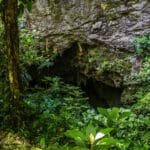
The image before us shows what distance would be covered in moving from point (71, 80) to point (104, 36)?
1.16 metres

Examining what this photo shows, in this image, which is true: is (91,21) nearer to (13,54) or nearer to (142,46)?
(142,46)

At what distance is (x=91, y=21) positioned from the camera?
709 centimetres

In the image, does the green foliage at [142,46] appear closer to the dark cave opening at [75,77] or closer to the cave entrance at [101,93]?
the cave entrance at [101,93]

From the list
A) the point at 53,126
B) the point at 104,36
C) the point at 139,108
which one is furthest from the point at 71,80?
the point at 53,126

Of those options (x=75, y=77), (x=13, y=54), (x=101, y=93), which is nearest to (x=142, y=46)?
(x=101, y=93)

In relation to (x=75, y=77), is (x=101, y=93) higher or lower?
lower

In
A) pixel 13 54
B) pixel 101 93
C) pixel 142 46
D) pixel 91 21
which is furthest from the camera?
pixel 101 93

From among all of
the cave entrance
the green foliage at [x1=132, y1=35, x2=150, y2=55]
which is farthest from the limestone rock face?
the cave entrance

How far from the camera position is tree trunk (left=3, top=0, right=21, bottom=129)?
9.59 ft

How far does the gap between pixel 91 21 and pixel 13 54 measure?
13.9 feet

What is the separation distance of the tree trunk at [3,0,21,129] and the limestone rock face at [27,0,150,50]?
13.0 feet

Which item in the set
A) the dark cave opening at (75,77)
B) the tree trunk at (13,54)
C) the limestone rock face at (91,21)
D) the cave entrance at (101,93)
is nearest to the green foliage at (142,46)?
the limestone rock face at (91,21)

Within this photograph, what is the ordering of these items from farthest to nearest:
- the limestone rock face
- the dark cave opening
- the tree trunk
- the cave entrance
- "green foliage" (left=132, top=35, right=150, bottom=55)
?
1. the dark cave opening
2. the limestone rock face
3. the cave entrance
4. "green foliage" (left=132, top=35, right=150, bottom=55)
5. the tree trunk

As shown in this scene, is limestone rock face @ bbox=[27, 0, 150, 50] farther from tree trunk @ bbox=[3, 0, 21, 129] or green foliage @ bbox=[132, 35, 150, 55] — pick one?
tree trunk @ bbox=[3, 0, 21, 129]
